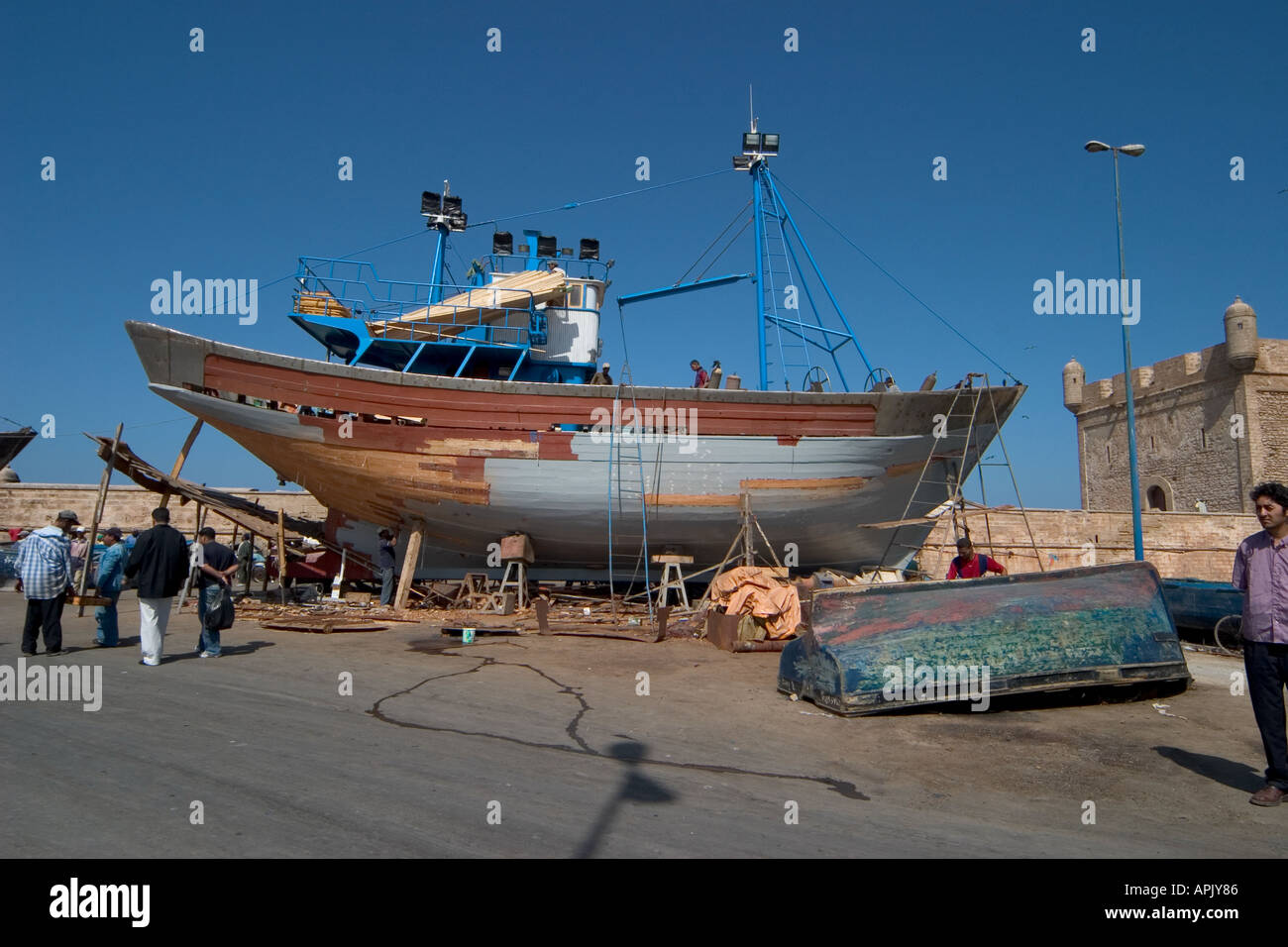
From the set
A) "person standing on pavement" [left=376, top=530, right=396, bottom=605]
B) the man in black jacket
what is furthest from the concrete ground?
"person standing on pavement" [left=376, top=530, right=396, bottom=605]

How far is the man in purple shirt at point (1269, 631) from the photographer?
4207 mm

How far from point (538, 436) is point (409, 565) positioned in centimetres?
338

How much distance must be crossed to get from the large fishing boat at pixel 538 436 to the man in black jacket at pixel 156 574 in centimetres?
566

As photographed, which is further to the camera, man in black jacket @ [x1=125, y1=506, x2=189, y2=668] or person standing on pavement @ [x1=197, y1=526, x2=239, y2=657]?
person standing on pavement @ [x1=197, y1=526, x2=239, y2=657]

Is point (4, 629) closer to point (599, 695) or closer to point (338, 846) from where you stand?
point (599, 695)

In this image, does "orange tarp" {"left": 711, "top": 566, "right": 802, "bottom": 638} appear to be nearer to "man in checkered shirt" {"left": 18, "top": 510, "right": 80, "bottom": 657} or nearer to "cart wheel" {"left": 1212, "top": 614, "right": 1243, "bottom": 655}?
"cart wheel" {"left": 1212, "top": 614, "right": 1243, "bottom": 655}

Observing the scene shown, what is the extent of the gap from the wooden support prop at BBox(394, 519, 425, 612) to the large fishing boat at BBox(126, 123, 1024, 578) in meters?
0.16

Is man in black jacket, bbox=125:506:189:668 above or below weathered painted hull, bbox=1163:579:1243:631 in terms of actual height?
above

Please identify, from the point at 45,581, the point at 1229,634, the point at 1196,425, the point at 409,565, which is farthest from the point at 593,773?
the point at 1196,425

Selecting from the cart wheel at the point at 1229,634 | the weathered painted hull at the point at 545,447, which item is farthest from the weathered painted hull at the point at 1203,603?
the weathered painted hull at the point at 545,447

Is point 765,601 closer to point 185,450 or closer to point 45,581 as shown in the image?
point 45,581

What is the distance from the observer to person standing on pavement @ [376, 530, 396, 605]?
14383 mm

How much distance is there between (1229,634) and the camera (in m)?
10.1
